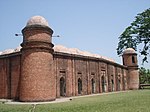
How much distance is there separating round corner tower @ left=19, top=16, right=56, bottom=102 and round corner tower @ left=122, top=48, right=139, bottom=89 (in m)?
20.8

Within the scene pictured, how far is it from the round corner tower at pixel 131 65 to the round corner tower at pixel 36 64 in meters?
20.8

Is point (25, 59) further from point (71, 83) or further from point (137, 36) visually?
point (137, 36)

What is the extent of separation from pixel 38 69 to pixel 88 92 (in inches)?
350

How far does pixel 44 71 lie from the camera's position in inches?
686

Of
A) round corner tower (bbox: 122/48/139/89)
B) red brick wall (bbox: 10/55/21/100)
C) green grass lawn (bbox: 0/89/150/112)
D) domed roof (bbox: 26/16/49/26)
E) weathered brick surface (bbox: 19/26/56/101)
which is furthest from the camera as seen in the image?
round corner tower (bbox: 122/48/139/89)

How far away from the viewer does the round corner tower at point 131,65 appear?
36.2m

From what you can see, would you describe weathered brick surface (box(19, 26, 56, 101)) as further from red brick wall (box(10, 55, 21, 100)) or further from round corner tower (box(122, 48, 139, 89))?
round corner tower (box(122, 48, 139, 89))

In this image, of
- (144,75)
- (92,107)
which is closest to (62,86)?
(92,107)

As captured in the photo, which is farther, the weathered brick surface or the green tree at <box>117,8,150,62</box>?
the green tree at <box>117,8,150,62</box>

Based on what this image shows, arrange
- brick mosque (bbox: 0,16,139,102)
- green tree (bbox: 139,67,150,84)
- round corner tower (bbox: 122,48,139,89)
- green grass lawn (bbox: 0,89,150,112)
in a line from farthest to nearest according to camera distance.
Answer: green tree (bbox: 139,67,150,84) → round corner tower (bbox: 122,48,139,89) → brick mosque (bbox: 0,16,139,102) → green grass lawn (bbox: 0,89,150,112)

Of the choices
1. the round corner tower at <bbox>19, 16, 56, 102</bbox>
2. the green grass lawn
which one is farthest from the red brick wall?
the green grass lawn

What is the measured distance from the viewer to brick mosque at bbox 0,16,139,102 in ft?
56.5

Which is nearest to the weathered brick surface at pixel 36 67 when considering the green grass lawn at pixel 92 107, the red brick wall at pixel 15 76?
the red brick wall at pixel 15 76

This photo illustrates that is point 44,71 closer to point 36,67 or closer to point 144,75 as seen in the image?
point 36,67
